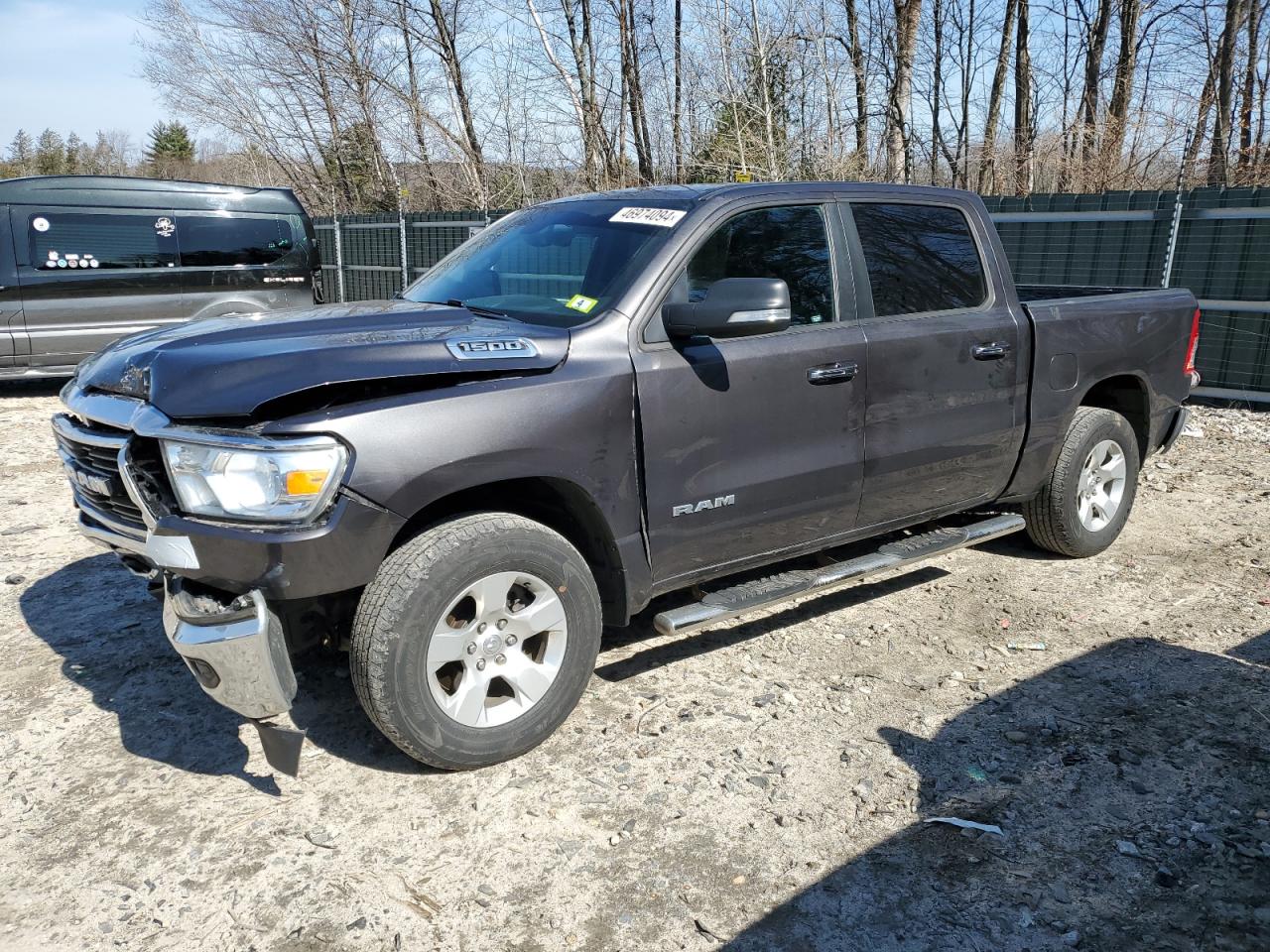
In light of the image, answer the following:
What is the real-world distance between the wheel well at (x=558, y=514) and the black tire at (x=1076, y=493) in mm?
2740

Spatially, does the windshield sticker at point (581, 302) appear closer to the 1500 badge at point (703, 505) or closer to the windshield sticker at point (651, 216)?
the windshield sticker at point (651, 216)

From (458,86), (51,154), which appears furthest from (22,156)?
(458,86)

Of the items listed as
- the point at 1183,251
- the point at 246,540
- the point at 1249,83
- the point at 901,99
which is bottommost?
the point at 246,540

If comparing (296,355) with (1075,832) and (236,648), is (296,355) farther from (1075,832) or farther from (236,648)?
(1075,832)

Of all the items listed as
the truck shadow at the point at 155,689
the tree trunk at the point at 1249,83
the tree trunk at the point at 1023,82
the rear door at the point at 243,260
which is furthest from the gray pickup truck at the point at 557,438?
the tree trunk at the point at 1023,82

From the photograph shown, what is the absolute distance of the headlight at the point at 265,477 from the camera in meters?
2.76

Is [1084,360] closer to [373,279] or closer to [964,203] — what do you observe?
[964,203]

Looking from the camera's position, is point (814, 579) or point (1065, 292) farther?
point (1065, 292)

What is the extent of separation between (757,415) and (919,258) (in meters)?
1.35

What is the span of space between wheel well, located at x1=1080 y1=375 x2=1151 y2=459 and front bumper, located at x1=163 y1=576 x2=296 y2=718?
4446 mm

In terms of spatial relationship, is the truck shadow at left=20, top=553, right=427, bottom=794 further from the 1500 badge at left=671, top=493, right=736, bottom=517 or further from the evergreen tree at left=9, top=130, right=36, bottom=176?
the evergreen tree at left=9, top=130, right=36, bottom=176

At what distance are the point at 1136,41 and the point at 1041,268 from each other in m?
13.5

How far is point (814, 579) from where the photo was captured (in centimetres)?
398

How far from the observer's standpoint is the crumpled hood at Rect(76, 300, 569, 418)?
9.34 feet
